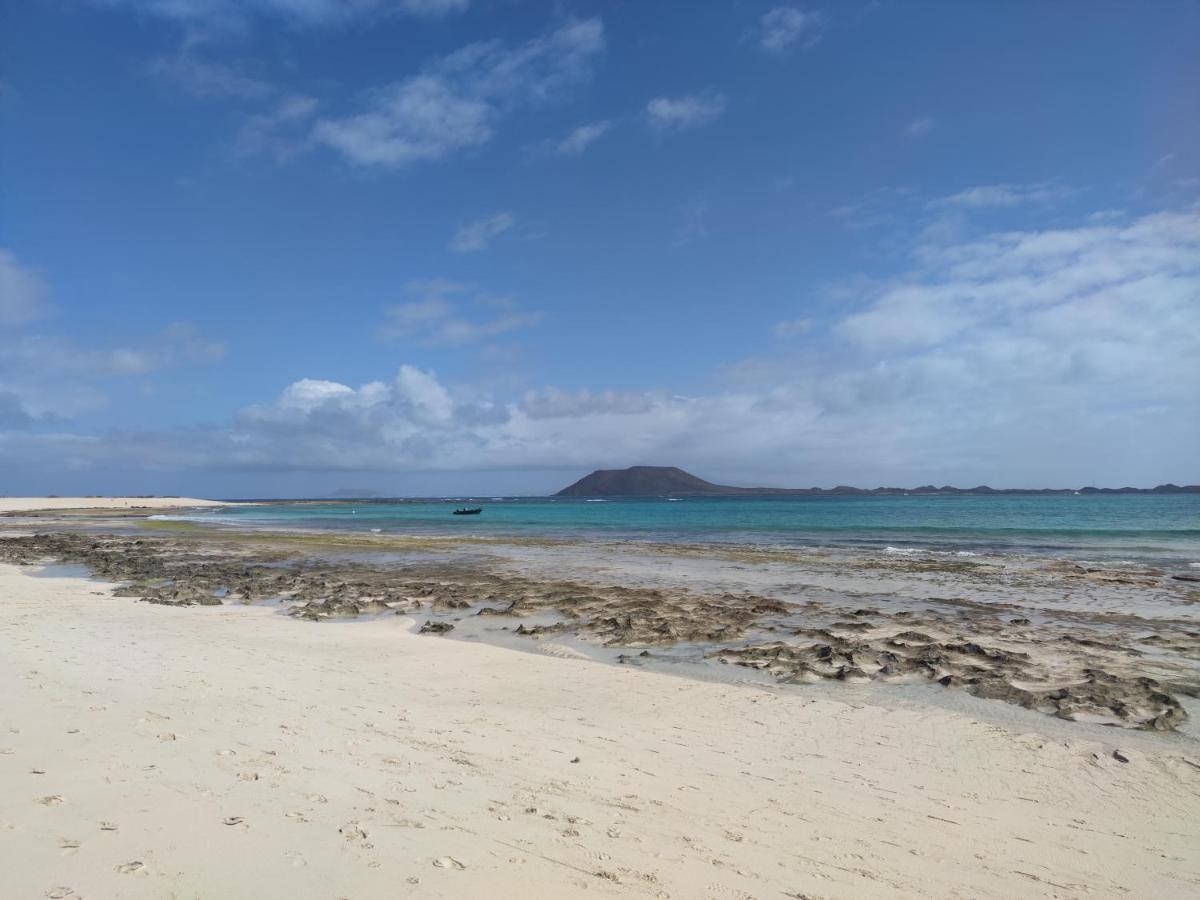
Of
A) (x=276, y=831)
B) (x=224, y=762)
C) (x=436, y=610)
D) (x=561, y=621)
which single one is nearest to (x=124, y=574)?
(x=436, y=610)

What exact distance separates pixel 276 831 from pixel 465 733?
2.80 meters

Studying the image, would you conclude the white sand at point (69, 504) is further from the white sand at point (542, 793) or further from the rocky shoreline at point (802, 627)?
the white sand at point (542, 793)

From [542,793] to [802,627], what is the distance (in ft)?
33.3

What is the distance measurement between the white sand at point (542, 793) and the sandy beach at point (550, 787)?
0.09ft

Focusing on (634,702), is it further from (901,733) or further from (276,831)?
(276,831)

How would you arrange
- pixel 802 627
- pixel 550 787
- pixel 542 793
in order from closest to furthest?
pixel 542 793, pixel 550 787, pixel 802 627

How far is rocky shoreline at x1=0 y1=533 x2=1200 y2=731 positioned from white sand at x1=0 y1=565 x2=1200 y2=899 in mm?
1779

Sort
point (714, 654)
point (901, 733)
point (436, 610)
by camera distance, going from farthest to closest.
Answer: point (436, 610) → point (714, 654) → point (901, 733)

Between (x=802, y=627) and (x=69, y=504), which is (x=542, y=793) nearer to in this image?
(x=802, y=627)

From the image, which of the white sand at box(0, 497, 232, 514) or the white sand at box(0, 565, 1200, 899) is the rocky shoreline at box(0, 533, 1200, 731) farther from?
the white sand at box(0, 497, 232, 514)

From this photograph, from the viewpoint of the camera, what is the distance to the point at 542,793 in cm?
564

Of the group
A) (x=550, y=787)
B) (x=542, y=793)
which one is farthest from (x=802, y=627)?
(x=542, y=793)

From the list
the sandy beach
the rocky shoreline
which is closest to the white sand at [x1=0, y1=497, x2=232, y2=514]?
the rocky shoreline

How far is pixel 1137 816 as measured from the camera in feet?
19.2
